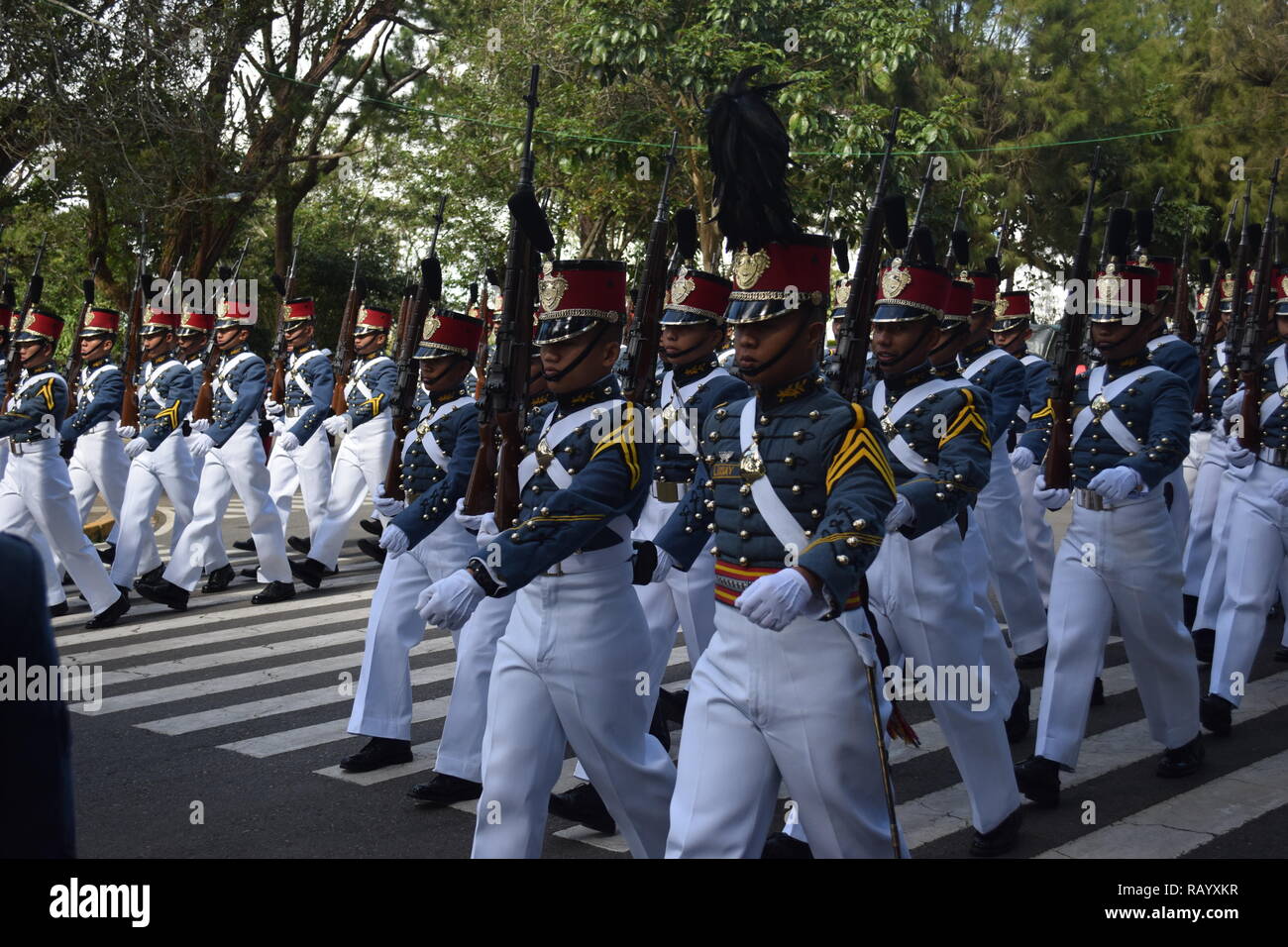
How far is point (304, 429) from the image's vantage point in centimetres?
1304

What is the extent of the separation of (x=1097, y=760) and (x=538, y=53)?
54.0 ft

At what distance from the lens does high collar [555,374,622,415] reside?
5.01 m

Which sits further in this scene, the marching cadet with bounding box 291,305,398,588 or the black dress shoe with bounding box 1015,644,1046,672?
the marching cadet with bounding box 291,305,398,588

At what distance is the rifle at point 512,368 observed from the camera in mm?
5266

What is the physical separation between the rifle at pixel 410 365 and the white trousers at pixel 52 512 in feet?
9.77

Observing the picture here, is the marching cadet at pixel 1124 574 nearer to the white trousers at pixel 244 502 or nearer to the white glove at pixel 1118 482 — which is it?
the white glove at pixel 1118 482

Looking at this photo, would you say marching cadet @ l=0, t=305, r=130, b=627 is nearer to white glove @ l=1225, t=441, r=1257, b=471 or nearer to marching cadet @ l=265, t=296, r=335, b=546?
marching cadet @ l=265, t=296, r=335, b=546

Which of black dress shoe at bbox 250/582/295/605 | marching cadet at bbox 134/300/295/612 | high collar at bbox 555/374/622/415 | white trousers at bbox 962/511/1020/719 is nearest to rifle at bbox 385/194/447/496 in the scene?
high collar at bbox 555/374/622/415

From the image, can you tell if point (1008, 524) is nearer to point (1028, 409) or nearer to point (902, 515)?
point (1028, 409)

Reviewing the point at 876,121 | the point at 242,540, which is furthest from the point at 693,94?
the point at 242,540

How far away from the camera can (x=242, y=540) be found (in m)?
14.5

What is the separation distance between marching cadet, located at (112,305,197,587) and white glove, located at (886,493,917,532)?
Answer: 729cm

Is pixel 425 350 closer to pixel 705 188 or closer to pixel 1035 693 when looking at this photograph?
pixel 1035 693
